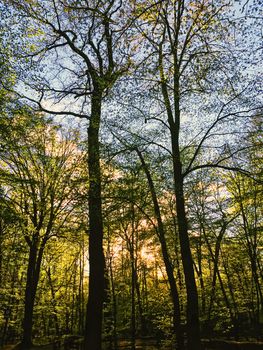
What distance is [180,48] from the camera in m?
9.41

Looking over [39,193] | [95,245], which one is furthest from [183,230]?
[39,193]

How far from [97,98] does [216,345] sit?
1656 cm

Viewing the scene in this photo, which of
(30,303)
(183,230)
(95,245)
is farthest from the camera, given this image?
(30,303)

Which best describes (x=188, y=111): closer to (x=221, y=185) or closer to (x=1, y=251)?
(x=221, y=185)

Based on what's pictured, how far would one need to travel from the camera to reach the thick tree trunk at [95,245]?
7672 mm

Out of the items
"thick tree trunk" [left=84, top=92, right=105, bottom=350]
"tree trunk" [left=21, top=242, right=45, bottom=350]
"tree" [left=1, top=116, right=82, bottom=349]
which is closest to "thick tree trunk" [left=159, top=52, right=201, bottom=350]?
"thick tree trunk" [left=84, top=92, right=105, bottom=350]

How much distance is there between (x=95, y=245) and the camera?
28.5ft

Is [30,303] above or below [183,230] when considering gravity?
below

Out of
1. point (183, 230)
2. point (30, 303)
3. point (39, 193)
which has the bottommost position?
point (30, 303)

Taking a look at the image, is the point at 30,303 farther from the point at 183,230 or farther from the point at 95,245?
the point at 183,230

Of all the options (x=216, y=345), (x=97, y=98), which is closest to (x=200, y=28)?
(x=97, y=98)

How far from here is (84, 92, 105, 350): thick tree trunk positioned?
25.2 ft

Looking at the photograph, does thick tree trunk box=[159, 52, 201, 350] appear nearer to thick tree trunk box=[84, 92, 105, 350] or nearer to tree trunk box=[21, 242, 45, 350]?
thick tree trunk box=[84, 92, 105, 350]

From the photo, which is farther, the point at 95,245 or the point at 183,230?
the point at 183,230
